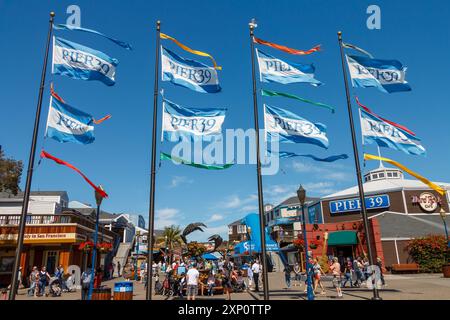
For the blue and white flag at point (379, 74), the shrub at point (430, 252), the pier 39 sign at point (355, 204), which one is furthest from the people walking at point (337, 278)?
the pier 39 sign at point (355, 204)

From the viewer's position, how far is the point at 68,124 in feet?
41.2

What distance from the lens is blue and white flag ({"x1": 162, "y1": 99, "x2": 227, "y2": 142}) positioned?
43.9 ft

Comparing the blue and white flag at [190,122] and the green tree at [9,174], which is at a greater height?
the green tree at [9,174]

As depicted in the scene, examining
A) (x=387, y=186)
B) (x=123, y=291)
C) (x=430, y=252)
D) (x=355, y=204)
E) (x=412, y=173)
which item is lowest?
(x=123, y=291)

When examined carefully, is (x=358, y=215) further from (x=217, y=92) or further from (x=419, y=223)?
(x=217, y=92)

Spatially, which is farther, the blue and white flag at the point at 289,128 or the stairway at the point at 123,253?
the stairway at the point at 123,253

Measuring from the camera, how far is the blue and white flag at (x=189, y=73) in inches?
553

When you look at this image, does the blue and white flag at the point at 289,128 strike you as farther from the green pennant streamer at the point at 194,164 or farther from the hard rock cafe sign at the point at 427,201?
the hard rock cafe sign at the point at 427,201

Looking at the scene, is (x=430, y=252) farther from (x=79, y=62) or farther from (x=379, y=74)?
(x=79, y=62)

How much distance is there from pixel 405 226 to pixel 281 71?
27.6 metres

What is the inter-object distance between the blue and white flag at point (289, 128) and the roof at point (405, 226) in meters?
24.4

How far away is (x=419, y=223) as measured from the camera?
35.2m

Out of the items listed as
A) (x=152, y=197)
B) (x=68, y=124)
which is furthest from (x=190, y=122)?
(x=68, y=124)
